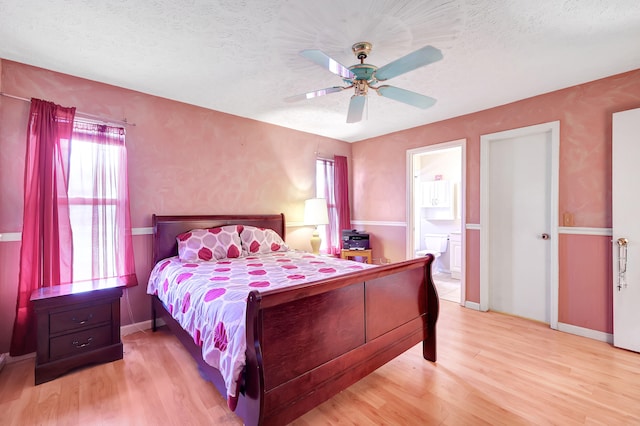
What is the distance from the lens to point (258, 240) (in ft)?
11.2

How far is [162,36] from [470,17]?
A: 83.4 inches

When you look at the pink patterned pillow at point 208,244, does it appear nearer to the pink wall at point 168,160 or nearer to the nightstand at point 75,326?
the pink wall at point 168,160

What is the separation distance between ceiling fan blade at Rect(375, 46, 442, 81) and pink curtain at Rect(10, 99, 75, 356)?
277 centimetres

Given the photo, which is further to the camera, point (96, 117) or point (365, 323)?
point (96, 117)

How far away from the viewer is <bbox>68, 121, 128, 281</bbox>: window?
8.57 feet

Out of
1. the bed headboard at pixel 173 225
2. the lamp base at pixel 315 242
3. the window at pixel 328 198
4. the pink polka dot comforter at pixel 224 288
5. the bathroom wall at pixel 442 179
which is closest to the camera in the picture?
the pink polka dot comforter at pixel 224 288

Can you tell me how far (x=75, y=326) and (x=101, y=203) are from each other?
44.2 inches

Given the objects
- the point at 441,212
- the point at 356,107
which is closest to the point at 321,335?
the point at 356,107

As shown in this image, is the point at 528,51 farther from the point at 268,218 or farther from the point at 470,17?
the point at 268,218

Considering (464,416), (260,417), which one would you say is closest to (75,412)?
(260,417)

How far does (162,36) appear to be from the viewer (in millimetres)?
2018

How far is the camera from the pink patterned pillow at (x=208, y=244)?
290 cm

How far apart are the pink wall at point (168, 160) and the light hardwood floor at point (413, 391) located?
A: 0.83 m

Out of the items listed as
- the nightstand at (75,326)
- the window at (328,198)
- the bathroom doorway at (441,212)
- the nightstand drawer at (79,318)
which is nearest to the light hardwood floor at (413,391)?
the nightstand at (75,326)
